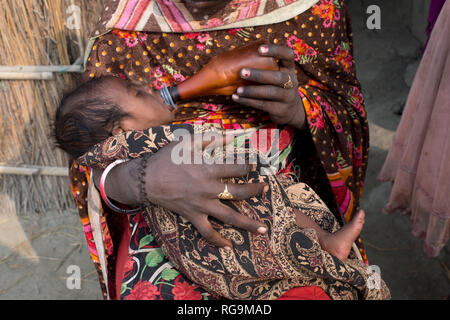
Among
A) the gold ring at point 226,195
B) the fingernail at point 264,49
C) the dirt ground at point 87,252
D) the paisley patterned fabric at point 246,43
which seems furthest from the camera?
the dirt ground at point 87,252

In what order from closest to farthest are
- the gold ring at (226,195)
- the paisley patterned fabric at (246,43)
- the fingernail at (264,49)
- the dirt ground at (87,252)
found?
the gold ring at (226,195)
the fingernail at (264,49)
the paisley patterned fabric at (246,43)
the dirt ground at (87,252)

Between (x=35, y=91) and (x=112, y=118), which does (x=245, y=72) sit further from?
(x=35, y=91)

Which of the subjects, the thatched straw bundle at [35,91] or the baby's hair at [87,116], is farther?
the thatched straw bundle at [35,91]

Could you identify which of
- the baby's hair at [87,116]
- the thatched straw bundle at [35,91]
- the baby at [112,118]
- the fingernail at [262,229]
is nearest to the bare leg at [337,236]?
the baby at [112,118]

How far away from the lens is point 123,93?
4.41 ft

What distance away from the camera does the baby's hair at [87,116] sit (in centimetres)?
130

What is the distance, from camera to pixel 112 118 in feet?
4.32

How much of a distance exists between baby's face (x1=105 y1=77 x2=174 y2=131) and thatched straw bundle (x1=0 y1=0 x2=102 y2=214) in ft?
4.10

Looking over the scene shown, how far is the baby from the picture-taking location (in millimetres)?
1274

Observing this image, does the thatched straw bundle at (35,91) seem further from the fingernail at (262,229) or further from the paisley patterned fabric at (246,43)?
the fingernail at (262,229)

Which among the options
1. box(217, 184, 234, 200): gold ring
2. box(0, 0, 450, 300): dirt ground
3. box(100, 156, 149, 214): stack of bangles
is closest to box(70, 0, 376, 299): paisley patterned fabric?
box(100, 156, 149, 214): stack of bangles

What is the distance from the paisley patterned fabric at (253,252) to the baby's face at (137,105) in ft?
0.42
